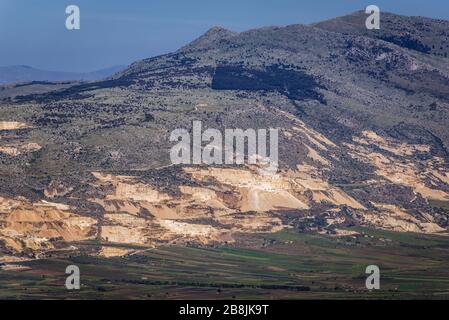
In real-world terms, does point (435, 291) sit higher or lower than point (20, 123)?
lower

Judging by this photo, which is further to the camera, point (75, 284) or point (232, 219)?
point (232, 219)

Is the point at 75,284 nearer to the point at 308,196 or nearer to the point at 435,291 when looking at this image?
the point at 435,291

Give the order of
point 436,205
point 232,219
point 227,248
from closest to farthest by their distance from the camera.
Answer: point 227,248, point 232,219, point 436,205
